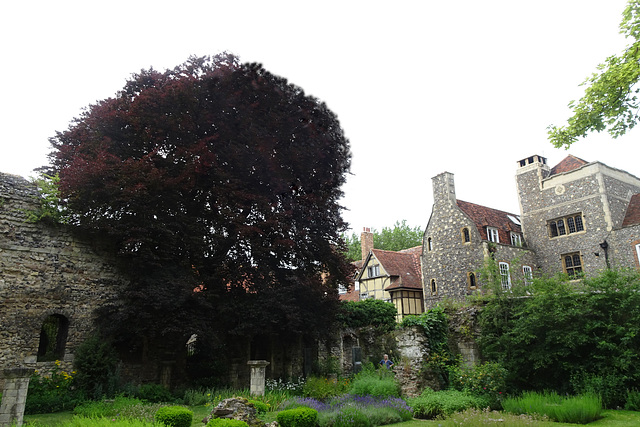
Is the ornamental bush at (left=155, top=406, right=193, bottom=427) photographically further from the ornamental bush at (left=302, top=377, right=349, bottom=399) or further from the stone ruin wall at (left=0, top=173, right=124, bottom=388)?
the stone ruin wall at (left=0, top=173, right=124, bottom=388)

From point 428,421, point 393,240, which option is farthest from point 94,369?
point 393,240

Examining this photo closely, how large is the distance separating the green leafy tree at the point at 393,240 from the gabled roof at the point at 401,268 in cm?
1480

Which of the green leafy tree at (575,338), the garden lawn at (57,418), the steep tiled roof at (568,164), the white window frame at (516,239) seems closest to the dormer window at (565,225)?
the white window frame at (516,239)

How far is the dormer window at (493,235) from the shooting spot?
1011 inches

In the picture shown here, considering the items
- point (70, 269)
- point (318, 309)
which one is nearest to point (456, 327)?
point (318, 309)

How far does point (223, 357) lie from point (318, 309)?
4369mm

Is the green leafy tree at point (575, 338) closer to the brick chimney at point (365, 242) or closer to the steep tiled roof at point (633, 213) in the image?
the steep tiled roof at point (633, 213)

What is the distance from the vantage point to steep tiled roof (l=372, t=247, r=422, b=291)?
1119 inches

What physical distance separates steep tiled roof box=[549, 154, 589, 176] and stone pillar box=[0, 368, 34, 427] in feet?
93.7

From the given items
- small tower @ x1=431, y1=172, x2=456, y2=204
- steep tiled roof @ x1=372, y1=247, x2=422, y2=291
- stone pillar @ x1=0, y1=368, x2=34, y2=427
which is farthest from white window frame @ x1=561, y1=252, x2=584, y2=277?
stone pillar @ x1=0, y1=368, x2=34, y2=427

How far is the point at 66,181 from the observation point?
13.2m

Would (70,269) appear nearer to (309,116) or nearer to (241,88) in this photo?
(241,88)

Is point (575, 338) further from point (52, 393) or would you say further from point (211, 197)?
point (52, 393)

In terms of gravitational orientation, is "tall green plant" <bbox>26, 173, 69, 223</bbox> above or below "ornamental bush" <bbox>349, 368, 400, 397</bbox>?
above
